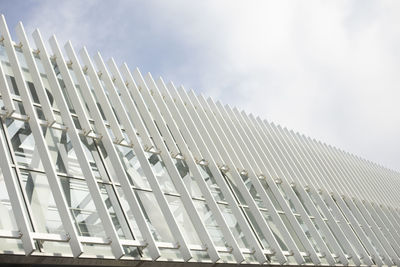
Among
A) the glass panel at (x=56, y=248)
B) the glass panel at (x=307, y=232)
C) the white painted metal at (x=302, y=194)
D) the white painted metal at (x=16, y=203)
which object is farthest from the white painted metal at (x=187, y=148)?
the white painted metal at (x=16, y=203)

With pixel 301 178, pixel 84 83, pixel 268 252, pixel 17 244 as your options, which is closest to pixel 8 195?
pixel 17 244

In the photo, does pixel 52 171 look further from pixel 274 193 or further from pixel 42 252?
pixel 274 193

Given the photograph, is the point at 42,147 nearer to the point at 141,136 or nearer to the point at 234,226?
the point at 141,136

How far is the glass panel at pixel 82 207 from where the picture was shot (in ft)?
33.1

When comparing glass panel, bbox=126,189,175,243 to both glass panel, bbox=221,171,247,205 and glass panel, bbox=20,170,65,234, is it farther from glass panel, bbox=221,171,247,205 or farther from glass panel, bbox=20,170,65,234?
glass panel, bbox=221,171,247,205

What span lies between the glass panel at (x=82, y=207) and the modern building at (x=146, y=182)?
2 cm

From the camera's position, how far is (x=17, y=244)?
8648mm

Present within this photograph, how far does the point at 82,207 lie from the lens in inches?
413

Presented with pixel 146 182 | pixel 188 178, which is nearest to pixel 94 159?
pixel 146 182

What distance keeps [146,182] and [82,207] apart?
2.43 meters

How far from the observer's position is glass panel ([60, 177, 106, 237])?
10.1 m

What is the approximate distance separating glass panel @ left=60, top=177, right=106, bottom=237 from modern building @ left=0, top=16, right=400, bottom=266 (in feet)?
0.08

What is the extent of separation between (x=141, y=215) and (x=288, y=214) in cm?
629

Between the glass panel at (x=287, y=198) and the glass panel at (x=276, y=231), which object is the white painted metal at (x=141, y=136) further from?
the glass panel at (x=287, y=198)
